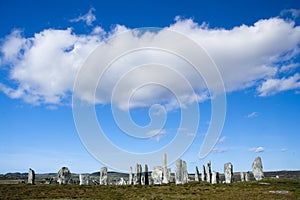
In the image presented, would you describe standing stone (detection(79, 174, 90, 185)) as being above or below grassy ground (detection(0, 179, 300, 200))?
above

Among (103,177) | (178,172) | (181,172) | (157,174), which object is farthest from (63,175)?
(181,172)

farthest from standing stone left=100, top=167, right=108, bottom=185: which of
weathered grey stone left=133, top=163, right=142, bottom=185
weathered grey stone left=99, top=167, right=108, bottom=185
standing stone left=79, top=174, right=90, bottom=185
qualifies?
weathered grey stone left=133, top=163, right=142, bottom=185

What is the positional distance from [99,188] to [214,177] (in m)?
21.4

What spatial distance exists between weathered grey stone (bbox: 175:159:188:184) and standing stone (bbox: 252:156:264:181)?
476 inches

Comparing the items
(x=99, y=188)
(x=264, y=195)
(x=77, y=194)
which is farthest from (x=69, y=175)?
(x=264, y=195)

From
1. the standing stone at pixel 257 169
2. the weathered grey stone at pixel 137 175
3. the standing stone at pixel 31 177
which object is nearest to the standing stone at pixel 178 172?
the weathered grey stone at pixel 137 175

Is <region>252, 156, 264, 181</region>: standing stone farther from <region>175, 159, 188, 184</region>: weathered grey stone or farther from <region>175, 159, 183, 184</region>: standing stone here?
<region>175, 159, 183, 184</region>: standing stone

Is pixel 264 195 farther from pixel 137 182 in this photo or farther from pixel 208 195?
pixel 137 182

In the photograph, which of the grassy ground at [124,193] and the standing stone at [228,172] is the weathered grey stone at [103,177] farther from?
the standing stone at [228,172]

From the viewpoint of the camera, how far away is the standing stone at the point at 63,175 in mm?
49500

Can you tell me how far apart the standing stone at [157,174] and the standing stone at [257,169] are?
16.1m

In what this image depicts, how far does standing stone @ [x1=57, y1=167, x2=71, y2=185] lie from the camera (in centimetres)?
4950

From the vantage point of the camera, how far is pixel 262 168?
178 ft

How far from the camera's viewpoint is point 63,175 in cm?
4978
